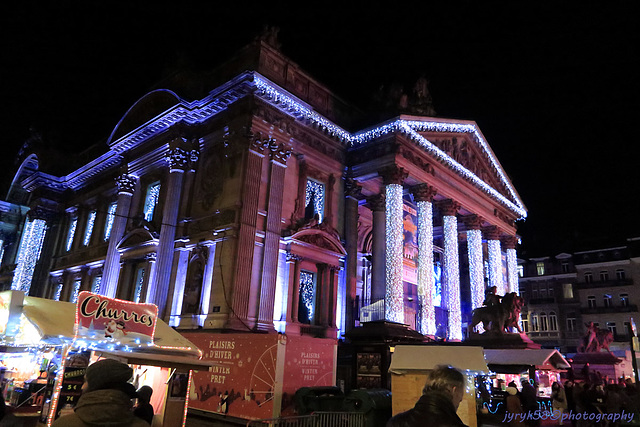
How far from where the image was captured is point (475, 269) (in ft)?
94.8

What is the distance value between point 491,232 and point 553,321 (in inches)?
925

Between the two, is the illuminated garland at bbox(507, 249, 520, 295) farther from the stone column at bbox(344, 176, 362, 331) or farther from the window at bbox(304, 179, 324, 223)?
the window at bbox(304, 179, 324, 223)

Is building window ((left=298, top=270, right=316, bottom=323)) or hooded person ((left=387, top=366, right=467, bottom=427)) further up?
building window ((left=298, top=270, right=316, bottom=323))

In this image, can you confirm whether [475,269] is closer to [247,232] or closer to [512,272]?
[512,272]

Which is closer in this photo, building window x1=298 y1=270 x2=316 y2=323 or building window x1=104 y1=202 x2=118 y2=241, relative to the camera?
building window x1=298 y1=270 x2=316 y2=323

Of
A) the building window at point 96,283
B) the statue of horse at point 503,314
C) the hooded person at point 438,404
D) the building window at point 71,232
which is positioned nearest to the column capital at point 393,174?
the statue of horse at point 503,314

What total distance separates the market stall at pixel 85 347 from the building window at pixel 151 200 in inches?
621

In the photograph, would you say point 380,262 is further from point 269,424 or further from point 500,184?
point 500,184

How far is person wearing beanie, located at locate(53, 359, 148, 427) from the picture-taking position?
261 centimetres

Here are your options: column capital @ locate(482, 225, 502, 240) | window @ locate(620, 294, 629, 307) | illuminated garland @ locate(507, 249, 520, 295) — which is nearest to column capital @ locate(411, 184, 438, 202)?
column capital @ locate(482, 225, 502, 240)

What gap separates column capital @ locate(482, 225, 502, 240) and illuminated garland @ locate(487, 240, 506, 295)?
0.97 feet

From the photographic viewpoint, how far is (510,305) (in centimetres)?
2295

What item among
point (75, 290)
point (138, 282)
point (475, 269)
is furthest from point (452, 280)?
point (75, 290)

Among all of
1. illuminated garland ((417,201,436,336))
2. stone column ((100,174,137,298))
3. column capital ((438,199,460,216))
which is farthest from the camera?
column capital ((438,199,460,216))
